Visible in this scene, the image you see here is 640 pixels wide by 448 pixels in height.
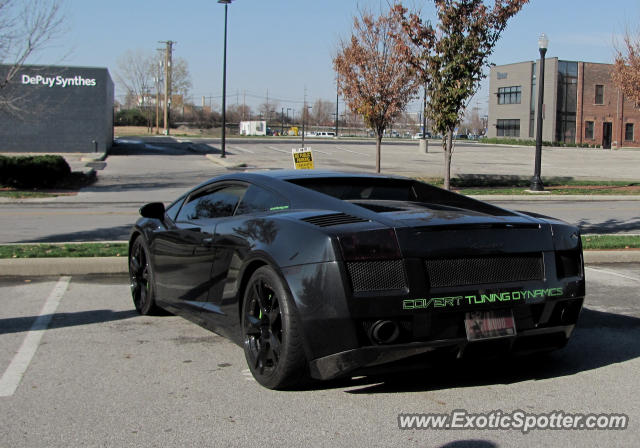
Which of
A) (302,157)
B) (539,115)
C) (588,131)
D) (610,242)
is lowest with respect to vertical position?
(610,242)

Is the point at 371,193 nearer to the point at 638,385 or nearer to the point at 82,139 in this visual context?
the point at 638,385

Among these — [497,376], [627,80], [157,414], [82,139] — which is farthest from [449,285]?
[82,139]

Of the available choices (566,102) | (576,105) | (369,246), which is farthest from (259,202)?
(576,105)

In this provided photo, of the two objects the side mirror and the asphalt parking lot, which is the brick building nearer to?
the side mirror

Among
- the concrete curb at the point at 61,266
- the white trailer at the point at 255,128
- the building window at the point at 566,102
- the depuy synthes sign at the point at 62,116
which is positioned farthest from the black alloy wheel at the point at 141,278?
the white trailer at the point at 255,128

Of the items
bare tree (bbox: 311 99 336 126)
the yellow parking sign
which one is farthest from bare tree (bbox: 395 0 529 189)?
bare tree (bbox: 311 99 336 126)

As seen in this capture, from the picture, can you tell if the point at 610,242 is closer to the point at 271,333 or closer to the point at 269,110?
the point at 271,333

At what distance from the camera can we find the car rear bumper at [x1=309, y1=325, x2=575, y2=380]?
404 centimetres

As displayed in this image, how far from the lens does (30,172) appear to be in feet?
80.0

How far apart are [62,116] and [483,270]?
4268 centimetres

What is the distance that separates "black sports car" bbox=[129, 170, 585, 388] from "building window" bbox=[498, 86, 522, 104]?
75.9 metres

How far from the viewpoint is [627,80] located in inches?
987

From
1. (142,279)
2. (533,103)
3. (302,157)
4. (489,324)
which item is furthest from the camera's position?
(533,103)

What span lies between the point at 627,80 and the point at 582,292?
75.3 feet
